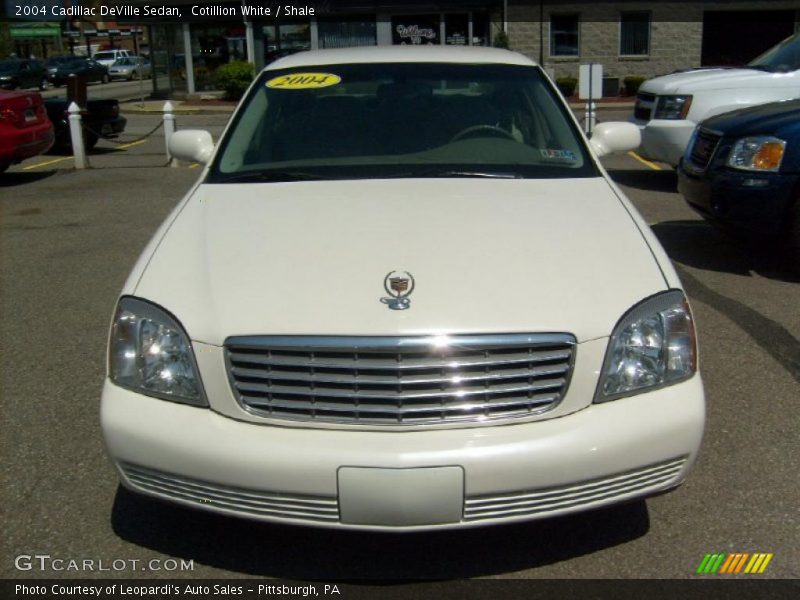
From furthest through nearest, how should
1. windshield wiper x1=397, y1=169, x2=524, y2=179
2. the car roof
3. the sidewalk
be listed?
1. the sidewalk
2. the car roof
3. windshield wiper x1=397, y1=169, x2=524, y2=179

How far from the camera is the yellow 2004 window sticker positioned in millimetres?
4402

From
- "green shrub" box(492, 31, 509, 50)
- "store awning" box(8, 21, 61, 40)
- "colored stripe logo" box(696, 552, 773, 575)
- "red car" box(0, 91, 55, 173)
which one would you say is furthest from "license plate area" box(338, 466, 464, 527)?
"store awning" box(8, 21, 61, 40)

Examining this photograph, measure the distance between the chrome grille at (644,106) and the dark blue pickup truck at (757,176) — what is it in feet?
13.4

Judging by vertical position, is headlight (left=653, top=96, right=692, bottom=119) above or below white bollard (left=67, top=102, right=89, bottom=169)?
above

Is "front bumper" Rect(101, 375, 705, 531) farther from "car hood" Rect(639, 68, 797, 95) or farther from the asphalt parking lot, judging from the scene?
"car hood" Rect(639, 68, 797, 95)

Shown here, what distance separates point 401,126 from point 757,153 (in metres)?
3.41

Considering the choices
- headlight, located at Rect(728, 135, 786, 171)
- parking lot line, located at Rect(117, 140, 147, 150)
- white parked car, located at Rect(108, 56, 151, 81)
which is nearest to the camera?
headlight, located at Rect(728, 135, 786, 171)

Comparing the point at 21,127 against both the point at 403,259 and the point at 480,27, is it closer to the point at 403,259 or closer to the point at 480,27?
the point at 403,259

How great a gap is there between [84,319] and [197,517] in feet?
9.69

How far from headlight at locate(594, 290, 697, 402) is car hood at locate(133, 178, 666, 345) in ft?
0.17

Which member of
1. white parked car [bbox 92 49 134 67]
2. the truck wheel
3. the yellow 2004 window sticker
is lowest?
white parked car [bbox 92 49 134 67]

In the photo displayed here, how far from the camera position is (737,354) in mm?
4898

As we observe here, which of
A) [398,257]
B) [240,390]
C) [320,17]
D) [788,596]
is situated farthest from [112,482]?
[320,17]

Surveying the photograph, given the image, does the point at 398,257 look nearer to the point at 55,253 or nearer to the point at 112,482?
the point at 112,482
